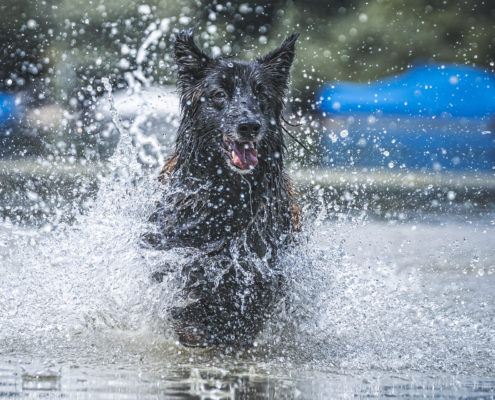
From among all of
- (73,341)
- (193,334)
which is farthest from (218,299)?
(73,341)

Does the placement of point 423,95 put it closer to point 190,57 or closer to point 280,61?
point 280,61

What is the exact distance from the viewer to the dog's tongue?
4.45 meters

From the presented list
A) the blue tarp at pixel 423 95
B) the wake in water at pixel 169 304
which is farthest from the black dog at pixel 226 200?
the blue tarp at pixel 423 95

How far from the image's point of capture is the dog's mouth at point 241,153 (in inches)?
175

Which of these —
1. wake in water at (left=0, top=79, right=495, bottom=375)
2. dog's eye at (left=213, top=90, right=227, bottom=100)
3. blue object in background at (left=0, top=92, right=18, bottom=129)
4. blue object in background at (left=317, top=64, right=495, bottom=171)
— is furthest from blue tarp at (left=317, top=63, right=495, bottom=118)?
dog's eye at (left=213, top=90, right=227, bottom=100)

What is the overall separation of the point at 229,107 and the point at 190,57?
47cm

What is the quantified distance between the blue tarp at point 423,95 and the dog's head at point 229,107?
43.1ft

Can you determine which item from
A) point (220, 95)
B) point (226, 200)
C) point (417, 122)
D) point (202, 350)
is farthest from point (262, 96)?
point (417, 122)

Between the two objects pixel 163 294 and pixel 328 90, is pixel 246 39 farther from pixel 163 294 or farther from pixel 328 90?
Answer: pixel 163 294

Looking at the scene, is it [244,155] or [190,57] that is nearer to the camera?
[244,155]

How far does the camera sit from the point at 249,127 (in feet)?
14.3

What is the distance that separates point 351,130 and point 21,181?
8.85 meters

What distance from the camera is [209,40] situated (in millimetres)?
18922

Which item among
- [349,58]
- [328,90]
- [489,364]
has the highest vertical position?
[349,58]
